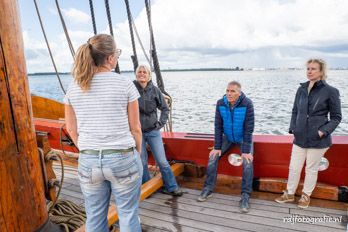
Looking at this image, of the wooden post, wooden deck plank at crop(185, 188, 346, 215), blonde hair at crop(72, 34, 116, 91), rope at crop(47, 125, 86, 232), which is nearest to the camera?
blonde hair at crop(72, 34, 116, 91)

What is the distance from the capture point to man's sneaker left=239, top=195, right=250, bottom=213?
2742 millimetres

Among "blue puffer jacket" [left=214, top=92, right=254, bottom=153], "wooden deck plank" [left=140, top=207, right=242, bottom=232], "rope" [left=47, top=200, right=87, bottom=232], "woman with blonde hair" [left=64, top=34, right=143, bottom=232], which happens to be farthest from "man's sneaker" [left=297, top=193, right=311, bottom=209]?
"rope" [left=47, top=200, right=87, bottom=232]

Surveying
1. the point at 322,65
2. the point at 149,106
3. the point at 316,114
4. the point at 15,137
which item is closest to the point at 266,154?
the point at 316,114

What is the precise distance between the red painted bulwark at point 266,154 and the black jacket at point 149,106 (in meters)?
0.65

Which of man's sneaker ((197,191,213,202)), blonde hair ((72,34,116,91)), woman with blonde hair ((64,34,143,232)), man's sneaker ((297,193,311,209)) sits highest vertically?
blonde hair ((72,34,116,91))

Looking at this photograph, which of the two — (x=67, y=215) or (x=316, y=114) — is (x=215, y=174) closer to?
(x=316, y=114)

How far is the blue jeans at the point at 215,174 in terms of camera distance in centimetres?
290

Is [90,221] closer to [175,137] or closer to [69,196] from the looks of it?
[69,196]

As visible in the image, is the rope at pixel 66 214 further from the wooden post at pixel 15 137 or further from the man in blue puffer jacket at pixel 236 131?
the man in blue puffer jacket at pixel 236 131

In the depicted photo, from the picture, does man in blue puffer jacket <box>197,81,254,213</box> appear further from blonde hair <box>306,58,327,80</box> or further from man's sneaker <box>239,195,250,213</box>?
blonde hair <box>306,58,327,80</box>

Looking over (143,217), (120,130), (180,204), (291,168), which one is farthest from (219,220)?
(120,130)

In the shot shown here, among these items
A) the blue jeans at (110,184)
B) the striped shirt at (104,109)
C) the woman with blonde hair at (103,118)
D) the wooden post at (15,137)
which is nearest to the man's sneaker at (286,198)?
the blue jeans at (110,184)

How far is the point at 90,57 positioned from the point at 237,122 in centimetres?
181

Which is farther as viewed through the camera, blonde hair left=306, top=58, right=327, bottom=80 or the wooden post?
blonde hair left=306, top=58, right=327, bottom=80
